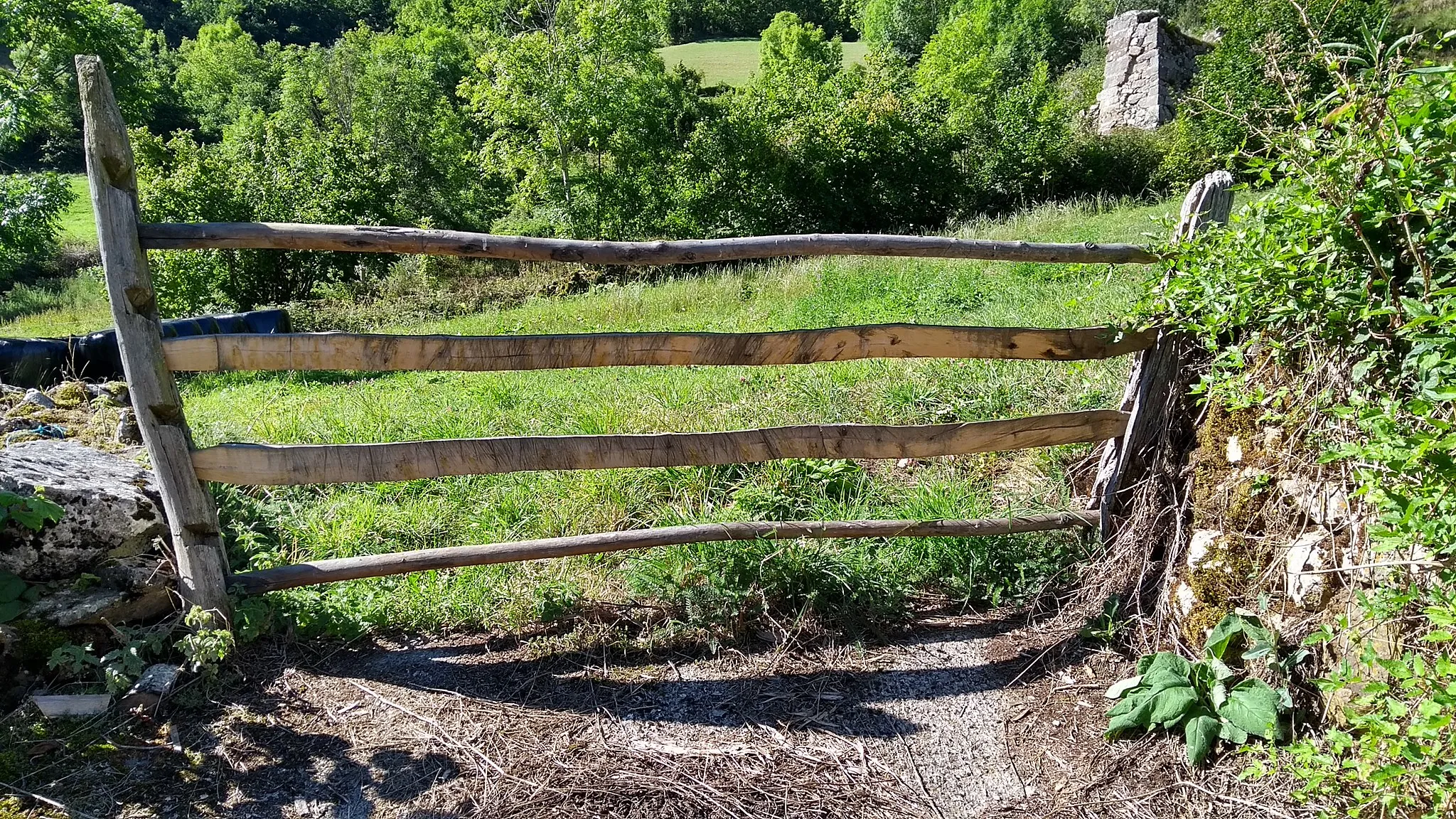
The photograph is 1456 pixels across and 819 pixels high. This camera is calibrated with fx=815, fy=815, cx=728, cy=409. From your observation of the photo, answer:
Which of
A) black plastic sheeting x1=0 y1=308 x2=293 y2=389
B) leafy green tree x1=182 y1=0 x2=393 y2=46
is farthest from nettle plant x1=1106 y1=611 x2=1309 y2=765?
leafy green tree x1=182 y1=0 x2=393 y2=46

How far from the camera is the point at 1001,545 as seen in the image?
12.4ft

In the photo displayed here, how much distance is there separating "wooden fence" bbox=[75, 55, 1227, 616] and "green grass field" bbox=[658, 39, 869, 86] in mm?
49085

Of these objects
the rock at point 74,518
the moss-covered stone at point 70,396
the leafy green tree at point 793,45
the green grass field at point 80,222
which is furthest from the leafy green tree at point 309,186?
the leafy green tree at point 793,45

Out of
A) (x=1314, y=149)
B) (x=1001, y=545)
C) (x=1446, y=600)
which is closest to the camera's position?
(x=1446, y=600)

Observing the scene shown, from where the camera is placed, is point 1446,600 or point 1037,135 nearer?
point 1446,600

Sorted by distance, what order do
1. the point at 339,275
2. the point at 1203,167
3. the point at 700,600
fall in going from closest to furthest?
the point at 700,600 < the point at 1203,167 < the point at 339,275

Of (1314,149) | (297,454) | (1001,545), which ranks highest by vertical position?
(1314,149)

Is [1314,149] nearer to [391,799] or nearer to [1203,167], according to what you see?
[391,799]

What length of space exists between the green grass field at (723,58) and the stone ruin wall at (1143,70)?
25.2m

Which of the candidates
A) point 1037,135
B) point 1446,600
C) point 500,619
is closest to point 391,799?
point 500,619

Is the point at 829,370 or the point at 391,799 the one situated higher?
the point at 829,370

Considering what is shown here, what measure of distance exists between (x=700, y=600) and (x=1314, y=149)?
2.73m

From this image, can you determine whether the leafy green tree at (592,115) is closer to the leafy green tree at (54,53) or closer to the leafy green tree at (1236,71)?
the leafy green tree at (54,53)

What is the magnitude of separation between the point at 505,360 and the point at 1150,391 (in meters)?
2.65
